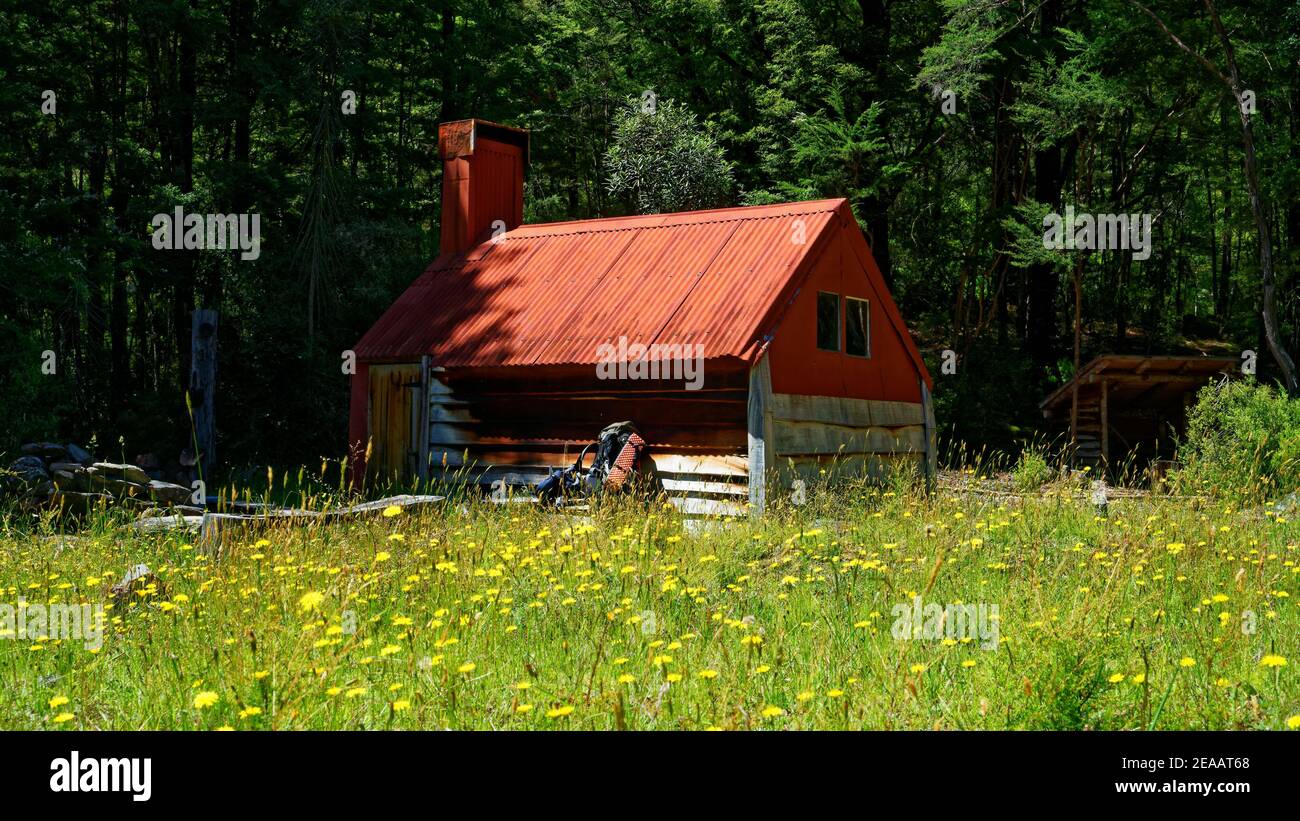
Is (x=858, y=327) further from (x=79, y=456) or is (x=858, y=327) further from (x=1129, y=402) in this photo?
(x=79, y=456)

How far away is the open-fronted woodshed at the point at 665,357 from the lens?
1420 centimetres

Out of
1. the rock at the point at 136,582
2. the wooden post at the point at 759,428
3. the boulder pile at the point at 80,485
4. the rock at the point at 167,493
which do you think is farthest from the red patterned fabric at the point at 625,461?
the rock at the point at 136,582

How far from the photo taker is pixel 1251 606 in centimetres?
622

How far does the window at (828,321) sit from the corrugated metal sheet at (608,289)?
1.05 meters

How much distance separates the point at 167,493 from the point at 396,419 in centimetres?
364

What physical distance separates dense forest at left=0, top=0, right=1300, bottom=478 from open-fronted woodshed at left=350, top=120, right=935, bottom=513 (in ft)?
16.3

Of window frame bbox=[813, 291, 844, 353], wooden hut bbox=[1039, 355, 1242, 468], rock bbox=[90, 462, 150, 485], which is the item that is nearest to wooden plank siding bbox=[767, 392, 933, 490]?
window frame bbox=[813, 291, 844, 353]

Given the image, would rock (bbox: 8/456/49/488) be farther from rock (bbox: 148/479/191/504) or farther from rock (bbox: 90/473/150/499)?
rock (bbox: 148/479/191/504)

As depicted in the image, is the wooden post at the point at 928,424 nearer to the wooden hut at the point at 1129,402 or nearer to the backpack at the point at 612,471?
the wooden hut at the point at 1129,402

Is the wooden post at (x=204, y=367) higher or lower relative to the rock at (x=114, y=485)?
higher

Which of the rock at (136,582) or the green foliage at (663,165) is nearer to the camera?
the rock at (136,582)

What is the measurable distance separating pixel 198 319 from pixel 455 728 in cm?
1682

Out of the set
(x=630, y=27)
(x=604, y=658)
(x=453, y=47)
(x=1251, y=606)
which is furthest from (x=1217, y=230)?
(x=604, y=658)
